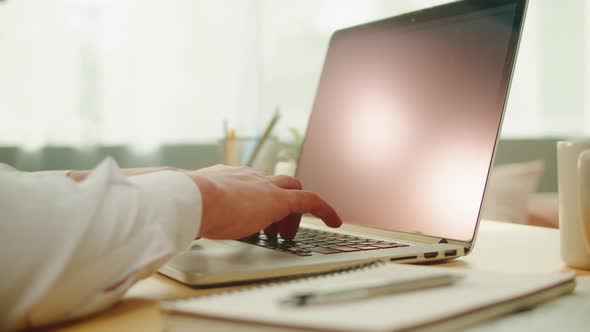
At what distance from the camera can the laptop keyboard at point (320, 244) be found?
616mm

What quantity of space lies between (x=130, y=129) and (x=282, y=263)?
216cm

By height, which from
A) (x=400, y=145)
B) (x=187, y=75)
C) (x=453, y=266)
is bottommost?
(x=453, y=266)

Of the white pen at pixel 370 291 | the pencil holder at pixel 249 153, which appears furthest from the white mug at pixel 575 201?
the pencil holder at pixel 249 153

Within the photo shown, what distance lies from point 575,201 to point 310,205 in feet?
0.93

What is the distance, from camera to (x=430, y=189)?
75 centimetres

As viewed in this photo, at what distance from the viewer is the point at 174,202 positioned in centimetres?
48

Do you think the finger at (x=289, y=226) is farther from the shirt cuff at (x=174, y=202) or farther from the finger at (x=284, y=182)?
the shirt cuff at (x=174, y=202)

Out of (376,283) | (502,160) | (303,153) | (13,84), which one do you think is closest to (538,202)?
(502,160)

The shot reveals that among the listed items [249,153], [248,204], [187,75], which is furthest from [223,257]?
[187,75]

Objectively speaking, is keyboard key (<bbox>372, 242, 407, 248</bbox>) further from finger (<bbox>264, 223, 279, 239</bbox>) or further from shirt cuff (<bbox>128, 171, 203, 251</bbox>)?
shirt cuff (<bbox>128, 171, 203, 251</bbox>)

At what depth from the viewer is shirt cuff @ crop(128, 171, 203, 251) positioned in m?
0.47

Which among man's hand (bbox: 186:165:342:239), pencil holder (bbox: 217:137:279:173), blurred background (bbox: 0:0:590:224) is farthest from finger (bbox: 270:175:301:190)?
blurred background (bbox: 0:0:590:224)

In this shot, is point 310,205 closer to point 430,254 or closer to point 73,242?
point 430,254

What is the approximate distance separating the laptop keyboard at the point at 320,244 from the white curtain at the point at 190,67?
1643mm
